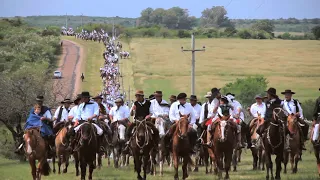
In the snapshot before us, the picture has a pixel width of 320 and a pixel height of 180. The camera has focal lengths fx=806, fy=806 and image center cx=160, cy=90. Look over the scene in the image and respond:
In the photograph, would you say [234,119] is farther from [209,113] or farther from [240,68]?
[240,68]

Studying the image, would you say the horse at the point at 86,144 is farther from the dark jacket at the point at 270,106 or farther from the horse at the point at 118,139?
the horse at the point at 118,139

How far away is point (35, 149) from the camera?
23.1 meters

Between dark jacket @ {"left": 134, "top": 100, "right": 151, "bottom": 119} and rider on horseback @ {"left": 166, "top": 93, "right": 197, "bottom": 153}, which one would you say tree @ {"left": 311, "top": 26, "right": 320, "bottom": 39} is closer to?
dark jacket @ {"left": 134, "top": 100, "right": 151, "bottom": 119}

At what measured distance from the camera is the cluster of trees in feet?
139

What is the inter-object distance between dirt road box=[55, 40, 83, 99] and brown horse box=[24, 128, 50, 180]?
6911 cm

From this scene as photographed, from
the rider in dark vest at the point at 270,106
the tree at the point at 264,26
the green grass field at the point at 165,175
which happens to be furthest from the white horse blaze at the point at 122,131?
the tree at the point at 264,26

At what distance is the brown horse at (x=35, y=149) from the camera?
75.1ft

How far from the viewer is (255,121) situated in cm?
2781

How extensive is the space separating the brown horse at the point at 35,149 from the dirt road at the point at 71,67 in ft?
227

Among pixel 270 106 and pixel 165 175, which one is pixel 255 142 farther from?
pixel 270 106

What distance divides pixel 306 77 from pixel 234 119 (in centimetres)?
8990

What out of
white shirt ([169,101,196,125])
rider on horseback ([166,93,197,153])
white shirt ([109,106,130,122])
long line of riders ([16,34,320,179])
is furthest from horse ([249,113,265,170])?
white shirt ([109,106,130,122])

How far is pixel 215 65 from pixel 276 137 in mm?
115910

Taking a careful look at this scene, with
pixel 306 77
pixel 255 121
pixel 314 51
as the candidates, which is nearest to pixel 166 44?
pixel 314 51
